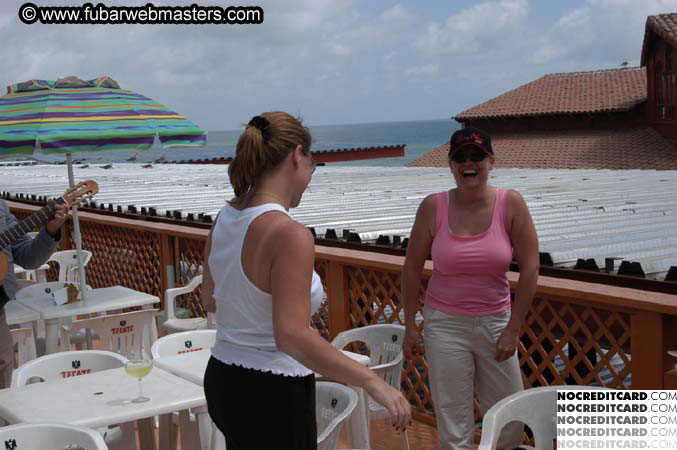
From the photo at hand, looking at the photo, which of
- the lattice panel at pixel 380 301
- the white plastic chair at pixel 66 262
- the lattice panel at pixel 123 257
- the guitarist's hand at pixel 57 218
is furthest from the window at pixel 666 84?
the guitarist's hand at pixel 57 218

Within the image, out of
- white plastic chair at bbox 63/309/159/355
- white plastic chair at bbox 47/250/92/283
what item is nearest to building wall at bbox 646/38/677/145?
white plastic chair at bbox 47/250/92/283

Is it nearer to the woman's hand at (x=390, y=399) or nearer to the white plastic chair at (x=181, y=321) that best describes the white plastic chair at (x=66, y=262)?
the white plastic chair at (x=181, y=321)

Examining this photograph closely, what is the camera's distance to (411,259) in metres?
3.49

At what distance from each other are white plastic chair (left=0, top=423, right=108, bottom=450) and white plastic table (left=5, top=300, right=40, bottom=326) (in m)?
2.85

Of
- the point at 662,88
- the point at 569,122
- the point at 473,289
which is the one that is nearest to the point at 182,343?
the point at 473,289

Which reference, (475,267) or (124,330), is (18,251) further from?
(475,267)

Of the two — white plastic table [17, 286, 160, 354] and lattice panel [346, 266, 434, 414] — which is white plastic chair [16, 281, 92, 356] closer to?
white plastic table [17, 286, 160, 354]

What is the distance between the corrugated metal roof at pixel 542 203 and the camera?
5328mm

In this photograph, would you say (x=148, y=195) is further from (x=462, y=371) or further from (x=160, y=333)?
(x=462, y=371)

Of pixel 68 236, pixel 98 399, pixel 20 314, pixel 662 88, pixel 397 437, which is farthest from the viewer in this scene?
pixel 662 88

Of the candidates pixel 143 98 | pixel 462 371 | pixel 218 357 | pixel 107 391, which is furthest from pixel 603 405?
pixel 143 98

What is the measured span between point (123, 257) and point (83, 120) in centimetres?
390

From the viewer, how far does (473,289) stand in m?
3.27

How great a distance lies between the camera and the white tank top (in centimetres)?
226
